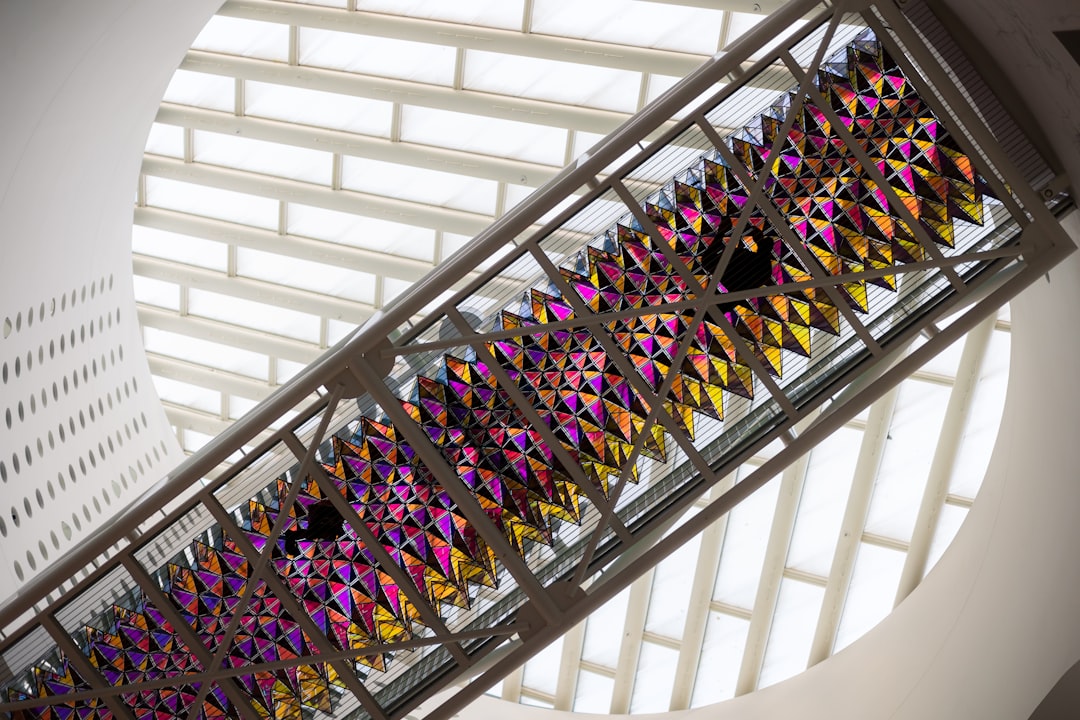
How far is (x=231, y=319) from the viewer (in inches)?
715

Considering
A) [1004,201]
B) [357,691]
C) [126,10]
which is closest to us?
[1004,201]

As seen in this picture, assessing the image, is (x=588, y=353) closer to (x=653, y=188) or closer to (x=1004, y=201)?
(x=653, y=188)

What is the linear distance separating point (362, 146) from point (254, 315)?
470 cm

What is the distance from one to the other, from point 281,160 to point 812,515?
10224mm

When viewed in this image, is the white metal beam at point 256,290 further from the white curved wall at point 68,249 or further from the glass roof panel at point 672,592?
the glass roof panel at point 672,592

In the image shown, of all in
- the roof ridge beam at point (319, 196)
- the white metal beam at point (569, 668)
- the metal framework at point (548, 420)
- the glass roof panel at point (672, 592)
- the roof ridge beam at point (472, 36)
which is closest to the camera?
the metal framework at point (548, 420)

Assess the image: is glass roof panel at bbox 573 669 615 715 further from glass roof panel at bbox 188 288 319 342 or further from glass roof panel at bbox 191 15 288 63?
glass roof panel at bbox 191 15 288 63

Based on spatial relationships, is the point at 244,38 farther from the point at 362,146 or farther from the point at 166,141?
the point at 166,141

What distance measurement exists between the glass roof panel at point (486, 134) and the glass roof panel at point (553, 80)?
52cm

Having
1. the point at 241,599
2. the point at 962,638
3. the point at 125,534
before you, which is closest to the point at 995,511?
the point at 962,638

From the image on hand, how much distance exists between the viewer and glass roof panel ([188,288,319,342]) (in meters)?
17.7

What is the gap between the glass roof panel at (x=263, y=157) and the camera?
15492 millimetres

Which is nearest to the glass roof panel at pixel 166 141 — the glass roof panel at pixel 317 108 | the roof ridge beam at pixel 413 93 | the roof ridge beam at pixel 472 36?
the glass roof panel at pixel 317 108

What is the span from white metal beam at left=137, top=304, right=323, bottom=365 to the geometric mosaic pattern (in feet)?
35.4
